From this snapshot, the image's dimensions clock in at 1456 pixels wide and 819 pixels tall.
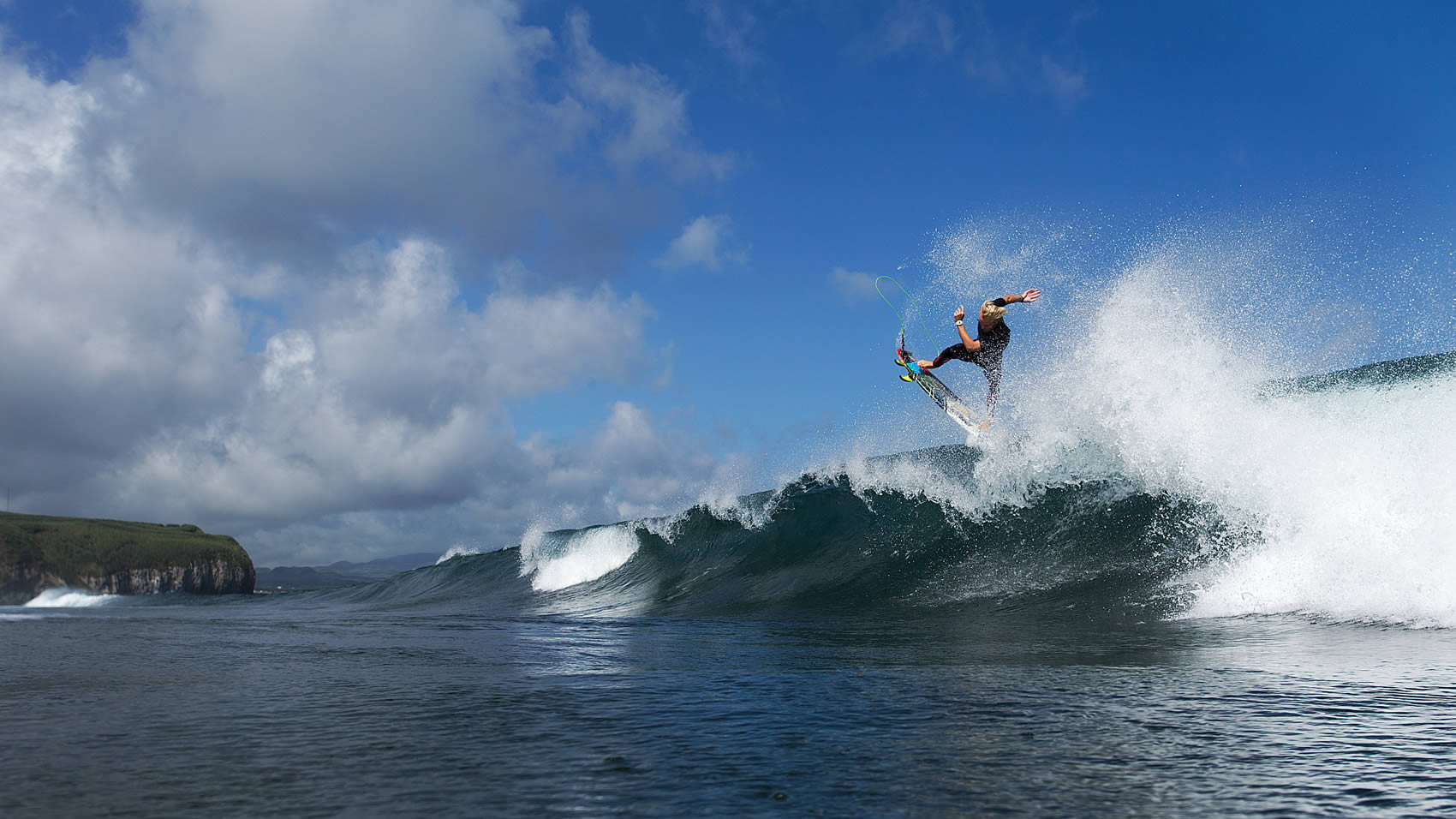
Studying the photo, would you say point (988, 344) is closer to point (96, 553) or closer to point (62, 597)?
point (62, 597)

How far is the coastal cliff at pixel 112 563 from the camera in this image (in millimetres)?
63188

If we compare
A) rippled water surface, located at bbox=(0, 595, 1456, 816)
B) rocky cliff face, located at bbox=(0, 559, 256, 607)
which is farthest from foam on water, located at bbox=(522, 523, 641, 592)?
rocky cliff face, located at bbox=(0, 559, 256, 607)

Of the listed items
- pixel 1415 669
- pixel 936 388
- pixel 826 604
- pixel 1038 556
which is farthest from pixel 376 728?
pixel 936 388

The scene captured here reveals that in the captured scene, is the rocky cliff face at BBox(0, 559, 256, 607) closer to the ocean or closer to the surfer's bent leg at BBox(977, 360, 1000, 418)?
the ocean

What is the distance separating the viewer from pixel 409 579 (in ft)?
91.8

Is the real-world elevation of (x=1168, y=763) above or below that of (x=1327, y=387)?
below

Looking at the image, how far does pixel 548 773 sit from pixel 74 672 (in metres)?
4.64

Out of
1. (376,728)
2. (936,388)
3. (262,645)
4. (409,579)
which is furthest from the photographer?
(409,579)

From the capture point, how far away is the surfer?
12.1 m

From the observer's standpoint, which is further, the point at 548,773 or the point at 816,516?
the point at 816,516

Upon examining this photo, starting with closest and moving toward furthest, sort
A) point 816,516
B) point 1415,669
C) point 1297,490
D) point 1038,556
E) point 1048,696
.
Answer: point 1048,696, point 1415,669, point 1297,490, point 1038,556, point 816,516

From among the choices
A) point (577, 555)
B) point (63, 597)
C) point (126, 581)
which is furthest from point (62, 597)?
point (577, 555)

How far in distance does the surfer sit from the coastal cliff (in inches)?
2691

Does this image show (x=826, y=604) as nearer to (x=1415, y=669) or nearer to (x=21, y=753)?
(x=1415, y=669)
